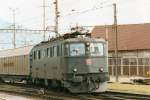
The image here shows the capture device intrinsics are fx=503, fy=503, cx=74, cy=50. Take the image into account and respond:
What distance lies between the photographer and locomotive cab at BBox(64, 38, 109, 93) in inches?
1013

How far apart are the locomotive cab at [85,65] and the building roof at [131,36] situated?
3636 cm

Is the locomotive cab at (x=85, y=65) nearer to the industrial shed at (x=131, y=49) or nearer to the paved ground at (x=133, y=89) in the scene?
the paved ground at (x=133, y=89)

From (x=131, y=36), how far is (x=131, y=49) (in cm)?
388

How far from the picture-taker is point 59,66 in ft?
87.2

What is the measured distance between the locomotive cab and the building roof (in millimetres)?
36364

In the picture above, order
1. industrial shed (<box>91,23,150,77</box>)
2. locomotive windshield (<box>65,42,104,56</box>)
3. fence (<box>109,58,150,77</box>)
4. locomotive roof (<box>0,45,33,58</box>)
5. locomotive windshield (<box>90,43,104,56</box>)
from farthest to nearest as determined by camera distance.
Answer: industrial shed (<box>91,23,150,77</box>), fence (<box>109,58,150,77</box>), locomotive roof (<box>0,45,33,58</box>), locomotive windshield (<box>90,43,104,56</box>), locomotive windshield (<box>65,42,104,56</box>)

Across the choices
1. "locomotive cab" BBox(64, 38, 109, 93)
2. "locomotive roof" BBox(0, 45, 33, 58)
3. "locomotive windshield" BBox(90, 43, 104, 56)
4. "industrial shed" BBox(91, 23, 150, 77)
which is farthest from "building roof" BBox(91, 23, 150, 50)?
"locomotive cab" BBox(64, 38, 109, 93)

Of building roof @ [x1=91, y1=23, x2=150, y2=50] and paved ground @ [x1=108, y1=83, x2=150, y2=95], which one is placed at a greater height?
building roof @ [x1=91, y1=23, x2=150, y2=50]

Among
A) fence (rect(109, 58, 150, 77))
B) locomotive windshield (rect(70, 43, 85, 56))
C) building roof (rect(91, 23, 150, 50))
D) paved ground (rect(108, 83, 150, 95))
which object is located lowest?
paved ground (rect(108, 83, 150, 95))

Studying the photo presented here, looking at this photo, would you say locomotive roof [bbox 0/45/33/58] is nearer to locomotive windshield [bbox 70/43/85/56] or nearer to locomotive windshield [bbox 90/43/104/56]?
locomotive windshield [bbox 70/43/85/56]

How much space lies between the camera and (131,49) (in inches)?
2525

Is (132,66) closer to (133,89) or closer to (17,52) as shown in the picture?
(17,52)

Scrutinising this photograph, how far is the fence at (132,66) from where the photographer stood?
190 ft

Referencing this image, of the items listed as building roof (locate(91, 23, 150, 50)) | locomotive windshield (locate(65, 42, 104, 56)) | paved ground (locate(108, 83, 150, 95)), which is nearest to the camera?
locomotive windshield (locate(65, 42, 104, 56))
